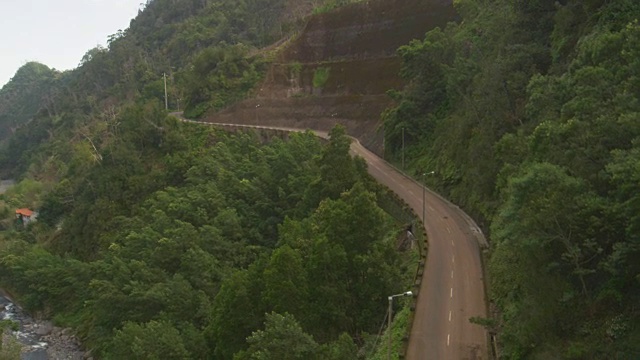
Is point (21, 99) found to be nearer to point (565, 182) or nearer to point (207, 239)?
point (207, 239)

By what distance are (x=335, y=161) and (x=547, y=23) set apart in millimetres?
15475

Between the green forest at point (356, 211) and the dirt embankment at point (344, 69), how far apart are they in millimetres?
3213

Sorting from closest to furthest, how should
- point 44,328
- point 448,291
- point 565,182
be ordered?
point 565,182 < point 448,291 < point 44,328

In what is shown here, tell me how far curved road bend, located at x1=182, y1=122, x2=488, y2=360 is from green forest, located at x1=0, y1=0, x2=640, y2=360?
2.99 feet

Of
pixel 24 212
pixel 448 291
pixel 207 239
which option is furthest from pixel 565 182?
Result: pixel 24 212

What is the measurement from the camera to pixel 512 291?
23672mm

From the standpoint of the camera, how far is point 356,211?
92.1ft

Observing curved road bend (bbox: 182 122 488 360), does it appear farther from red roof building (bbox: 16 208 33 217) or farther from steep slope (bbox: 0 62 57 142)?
steep slope (bbox: 0 62 57 142)

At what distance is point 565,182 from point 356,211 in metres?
11.7

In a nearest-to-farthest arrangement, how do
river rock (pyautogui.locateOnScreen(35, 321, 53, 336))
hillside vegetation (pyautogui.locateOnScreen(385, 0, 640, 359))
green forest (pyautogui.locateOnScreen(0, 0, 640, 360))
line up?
hillside vegetation (pyautogui.locateOnScreen(385, 0, 640, 359)) → green forest (pyautogui.locateOnScreen(0, 0, 640, 360)) → river rock (pyautogui.locateOnScreen(35, 321, 53, 336))

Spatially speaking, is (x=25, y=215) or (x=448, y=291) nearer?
(x=448, y=291)

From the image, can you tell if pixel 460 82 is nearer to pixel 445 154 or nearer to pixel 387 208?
pixel 445 154

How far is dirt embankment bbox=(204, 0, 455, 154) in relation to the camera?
63812mm

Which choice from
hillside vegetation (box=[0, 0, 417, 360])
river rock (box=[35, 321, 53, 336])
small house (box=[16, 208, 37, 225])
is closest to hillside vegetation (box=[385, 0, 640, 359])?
Result: hillside vegetation (box=[0, 0, 417, 360])
